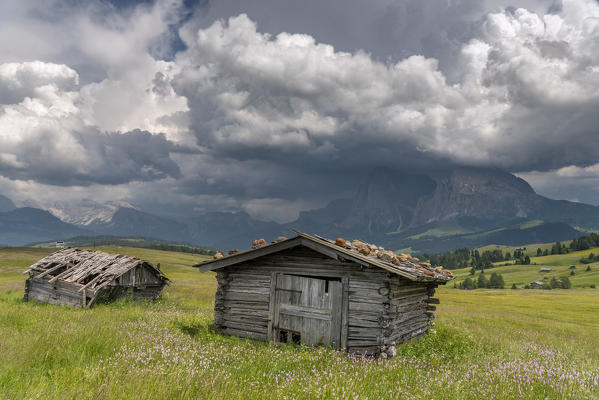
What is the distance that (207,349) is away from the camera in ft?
32.3

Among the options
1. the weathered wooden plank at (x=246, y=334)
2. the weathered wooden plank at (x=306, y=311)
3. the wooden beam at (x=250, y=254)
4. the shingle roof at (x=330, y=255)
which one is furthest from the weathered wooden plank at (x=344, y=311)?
the weathered wooden plank at (x=246, y=334)

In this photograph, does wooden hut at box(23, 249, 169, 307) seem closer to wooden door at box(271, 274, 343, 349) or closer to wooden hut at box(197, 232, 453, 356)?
wooden hut at box(197, 232, 453, 356)

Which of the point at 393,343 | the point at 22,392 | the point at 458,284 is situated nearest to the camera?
the point at 22,392

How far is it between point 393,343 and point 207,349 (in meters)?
6.55

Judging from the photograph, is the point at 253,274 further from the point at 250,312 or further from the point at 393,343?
the point at 393,343

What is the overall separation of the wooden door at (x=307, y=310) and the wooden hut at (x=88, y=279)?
15.8 m

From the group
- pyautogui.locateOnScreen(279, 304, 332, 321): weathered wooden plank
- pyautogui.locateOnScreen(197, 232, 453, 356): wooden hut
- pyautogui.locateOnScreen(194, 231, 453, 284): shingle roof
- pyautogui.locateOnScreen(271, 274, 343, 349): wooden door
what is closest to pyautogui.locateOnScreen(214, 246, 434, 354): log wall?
pyautogui.locateOnScreen(197, 232, 453, 356): wooden hut

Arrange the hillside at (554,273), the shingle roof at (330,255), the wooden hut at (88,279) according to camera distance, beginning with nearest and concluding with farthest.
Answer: the shingle roof at (330,255)
the wooden hut at (88,279)
the hillside at (554,273)

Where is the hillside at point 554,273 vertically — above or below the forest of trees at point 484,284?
above

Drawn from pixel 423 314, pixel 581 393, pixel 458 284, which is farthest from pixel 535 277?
pixel 581 393

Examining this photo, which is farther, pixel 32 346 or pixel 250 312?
pixel 250 312

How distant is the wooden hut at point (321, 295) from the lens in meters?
12.4

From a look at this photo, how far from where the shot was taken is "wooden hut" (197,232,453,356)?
40.5 ft

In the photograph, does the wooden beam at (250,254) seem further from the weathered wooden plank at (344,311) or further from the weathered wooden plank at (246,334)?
the weathered wooden plank at (246,334)
